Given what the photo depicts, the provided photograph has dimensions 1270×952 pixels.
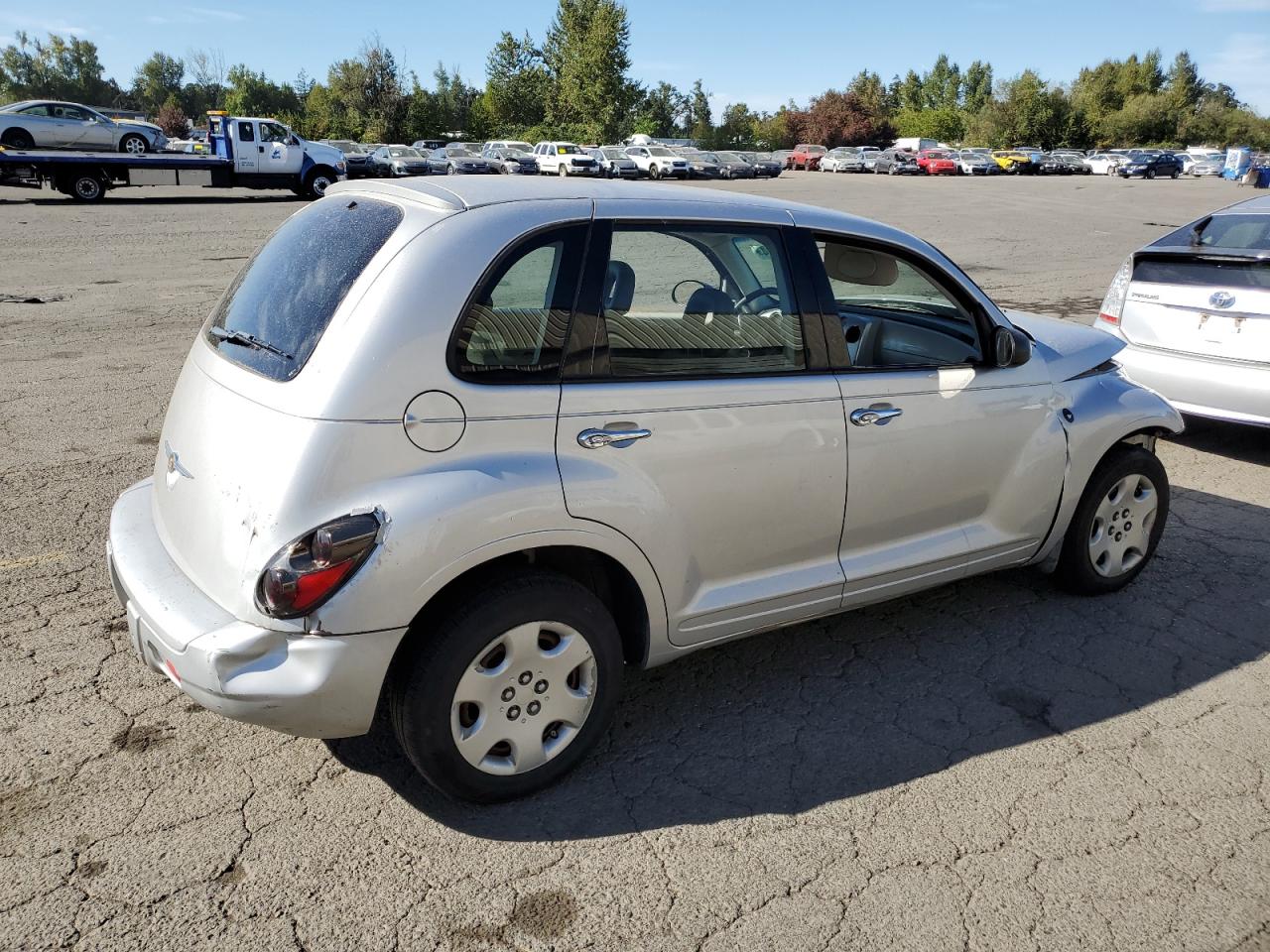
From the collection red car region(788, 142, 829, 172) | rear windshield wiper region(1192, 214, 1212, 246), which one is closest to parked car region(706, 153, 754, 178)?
red car region(788, 142, 829, 172)

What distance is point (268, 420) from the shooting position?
287 centimetres

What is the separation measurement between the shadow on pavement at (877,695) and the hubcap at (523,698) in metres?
0.18

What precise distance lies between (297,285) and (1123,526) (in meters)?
3.64

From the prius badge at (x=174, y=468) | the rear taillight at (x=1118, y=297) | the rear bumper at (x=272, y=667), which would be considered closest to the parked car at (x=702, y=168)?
the rear taillight at (x=1118, y=297)

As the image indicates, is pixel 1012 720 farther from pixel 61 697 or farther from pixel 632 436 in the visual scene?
pixel 61 697

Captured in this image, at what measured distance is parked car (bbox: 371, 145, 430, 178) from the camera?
38.0 meters

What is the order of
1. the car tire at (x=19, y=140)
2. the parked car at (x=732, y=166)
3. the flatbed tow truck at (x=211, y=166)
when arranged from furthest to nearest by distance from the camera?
the parked car at (x=732, y=166) < the car tire at (x=19, y=140) < the flatbed tow truck at (x=211, y=166)

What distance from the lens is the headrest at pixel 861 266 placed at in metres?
3.87

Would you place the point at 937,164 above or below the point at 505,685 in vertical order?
below

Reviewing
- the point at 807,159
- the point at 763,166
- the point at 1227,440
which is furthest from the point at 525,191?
the point at 807,159

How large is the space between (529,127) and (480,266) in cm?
8129

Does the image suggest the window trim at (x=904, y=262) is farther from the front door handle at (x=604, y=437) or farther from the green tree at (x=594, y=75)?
the green tree at (x=594, y=75)

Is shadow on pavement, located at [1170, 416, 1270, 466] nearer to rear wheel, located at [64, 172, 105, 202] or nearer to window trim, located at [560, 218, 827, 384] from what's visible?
window trim, located at [560, 218, 827, 384]

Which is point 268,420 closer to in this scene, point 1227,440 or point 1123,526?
point 1123,526
